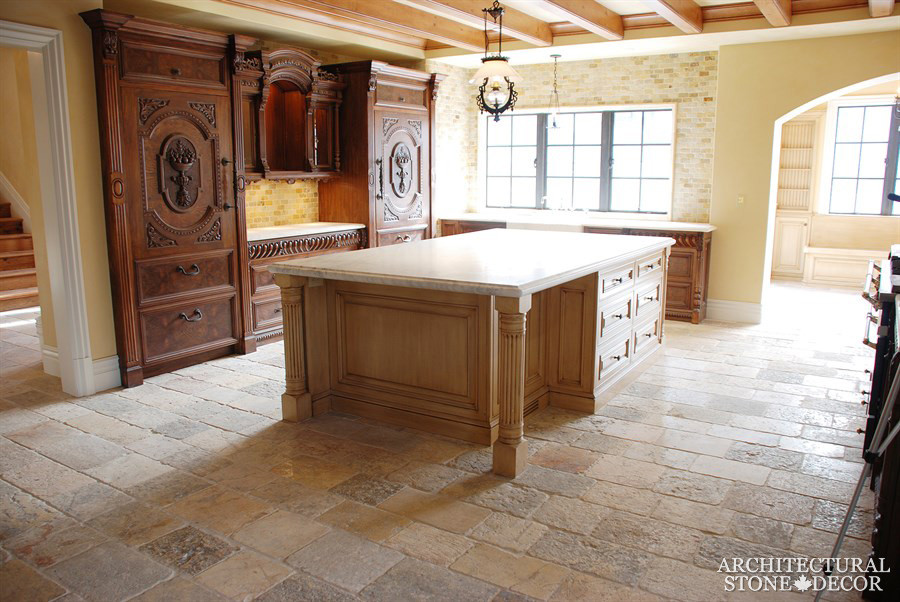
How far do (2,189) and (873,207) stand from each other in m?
11.0

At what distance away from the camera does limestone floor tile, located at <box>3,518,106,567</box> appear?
2.86 meters

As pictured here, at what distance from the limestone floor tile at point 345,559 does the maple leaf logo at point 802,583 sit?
1.51 metres

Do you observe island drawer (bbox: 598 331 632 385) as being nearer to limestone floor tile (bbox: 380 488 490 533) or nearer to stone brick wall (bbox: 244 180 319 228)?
limestone floor tile (bbox: 380 488 490 533)

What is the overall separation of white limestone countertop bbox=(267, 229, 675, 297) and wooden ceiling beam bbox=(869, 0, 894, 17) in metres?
2.43

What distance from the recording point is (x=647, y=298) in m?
5.43

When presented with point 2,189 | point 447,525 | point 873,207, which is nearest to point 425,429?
point 447,525

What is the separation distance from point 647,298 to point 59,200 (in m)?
4.27

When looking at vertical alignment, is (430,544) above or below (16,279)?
below

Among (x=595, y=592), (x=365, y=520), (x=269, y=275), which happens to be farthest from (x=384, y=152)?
(x=595, y=592)

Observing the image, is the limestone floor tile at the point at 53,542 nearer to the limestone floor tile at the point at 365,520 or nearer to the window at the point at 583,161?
the limestone floor tile at the point at 365,520

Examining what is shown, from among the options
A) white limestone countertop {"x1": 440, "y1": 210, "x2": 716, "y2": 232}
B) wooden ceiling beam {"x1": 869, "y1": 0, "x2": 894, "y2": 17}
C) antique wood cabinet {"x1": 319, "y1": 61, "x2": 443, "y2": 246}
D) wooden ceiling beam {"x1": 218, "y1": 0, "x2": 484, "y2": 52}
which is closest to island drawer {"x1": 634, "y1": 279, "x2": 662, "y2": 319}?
white limestone countertop {"x1": 440, "y1": 210, "x2": 716, "y2": 232}

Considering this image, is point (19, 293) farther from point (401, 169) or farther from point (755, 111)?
point (755, 111)

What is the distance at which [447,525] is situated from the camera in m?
3.08

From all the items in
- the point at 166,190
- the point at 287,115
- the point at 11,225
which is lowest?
the point at 11,225
